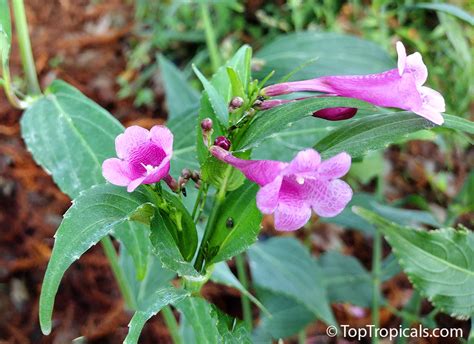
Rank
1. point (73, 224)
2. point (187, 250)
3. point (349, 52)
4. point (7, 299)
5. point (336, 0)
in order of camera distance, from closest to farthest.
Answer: point (73, 224) < point (187, 250) < point (349, 52) < point (7, 299) < point (336, 0)

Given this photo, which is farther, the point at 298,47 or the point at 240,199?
the point at 298,47

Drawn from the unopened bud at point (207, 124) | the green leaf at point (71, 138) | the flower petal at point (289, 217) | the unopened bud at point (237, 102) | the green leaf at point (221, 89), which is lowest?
the green leaf at point (71, 138)

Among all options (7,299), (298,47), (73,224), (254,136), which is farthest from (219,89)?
(7,299)

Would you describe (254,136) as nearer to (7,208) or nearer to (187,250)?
(187,250)

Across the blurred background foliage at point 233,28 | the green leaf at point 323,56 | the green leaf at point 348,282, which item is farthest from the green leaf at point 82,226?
the blurred background foliage at point 233,28

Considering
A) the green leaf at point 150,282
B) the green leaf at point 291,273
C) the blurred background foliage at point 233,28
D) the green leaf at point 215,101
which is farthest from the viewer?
the blurred background foliage at point 233,28

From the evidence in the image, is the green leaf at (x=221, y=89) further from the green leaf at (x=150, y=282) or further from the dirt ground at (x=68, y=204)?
the dirt ground at (x=68, y=204)
